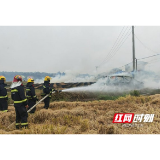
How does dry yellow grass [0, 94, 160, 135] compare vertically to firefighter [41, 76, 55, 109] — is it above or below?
below

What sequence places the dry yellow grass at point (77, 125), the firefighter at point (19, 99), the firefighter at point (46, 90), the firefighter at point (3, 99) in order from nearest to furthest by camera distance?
the dry yellow grass at point (77, 125) → the firefighter at point (19, 99) → the firefighter at point (46, 90) → the firefighter at point (3, 99)

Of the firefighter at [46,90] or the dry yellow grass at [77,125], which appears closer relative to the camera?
the dry yellow grass at [77,125]

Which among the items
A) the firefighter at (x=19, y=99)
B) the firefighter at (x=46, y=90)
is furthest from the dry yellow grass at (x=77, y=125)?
the firefighter at (x=46, y=90)

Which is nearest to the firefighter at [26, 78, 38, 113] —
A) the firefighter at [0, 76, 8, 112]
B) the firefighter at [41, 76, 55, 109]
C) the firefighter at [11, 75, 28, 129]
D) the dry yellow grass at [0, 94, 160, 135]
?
the firefighter at [41, 76, 55, 109]

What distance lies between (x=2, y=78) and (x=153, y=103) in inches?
348

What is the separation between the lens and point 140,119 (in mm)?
4949

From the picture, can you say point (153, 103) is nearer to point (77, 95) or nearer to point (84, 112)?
point (84, 112)

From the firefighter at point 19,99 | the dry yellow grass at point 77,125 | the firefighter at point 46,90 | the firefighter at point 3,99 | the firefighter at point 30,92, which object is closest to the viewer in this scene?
the dry yellow grass at point 77,125

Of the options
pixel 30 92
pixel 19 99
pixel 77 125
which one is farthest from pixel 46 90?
pixel 77 125

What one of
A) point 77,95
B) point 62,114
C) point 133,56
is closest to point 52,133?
point 62,114

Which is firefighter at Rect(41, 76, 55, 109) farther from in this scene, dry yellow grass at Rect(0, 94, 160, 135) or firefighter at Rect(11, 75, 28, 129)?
firefighter at Rect(11, 75, 28, 129)

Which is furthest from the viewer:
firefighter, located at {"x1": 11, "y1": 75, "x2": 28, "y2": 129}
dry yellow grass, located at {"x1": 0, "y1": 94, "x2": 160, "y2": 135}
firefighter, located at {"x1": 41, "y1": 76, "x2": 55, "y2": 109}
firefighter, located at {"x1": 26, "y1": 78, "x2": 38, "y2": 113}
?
firefighter, located at {"x1": 41, "y1": 76, "x2": 55, "y2": 109}

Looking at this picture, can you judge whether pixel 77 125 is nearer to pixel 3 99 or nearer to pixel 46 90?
pixel 46 90

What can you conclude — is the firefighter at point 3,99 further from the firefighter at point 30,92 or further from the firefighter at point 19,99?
the firefighter at point 19,99
